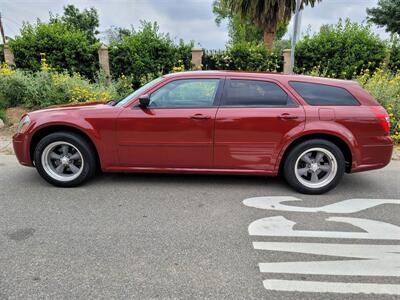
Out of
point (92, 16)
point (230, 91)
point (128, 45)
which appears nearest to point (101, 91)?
point (128, 45)

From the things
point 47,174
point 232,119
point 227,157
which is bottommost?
point 47,174

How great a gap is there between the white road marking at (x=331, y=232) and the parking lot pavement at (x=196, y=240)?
1 centimetres

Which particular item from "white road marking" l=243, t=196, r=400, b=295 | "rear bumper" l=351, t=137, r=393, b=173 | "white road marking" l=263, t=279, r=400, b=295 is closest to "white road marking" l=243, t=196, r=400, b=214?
"white road marking" l=243, t=196, r=400, b=295

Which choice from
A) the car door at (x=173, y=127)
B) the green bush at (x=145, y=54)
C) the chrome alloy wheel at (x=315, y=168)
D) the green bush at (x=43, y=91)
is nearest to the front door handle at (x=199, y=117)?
the car door at (x=173, y=127)

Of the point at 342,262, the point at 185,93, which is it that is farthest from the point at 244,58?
the point at 342,262

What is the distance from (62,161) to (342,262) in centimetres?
363

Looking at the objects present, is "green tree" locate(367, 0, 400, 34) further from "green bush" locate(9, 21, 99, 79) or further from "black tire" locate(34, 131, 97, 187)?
"black tire" locate(34, 131, 97, 187)

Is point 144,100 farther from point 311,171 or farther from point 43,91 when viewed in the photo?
point 43,91

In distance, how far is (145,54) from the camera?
35.5 feet

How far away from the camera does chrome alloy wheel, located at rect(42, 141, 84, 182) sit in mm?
4238

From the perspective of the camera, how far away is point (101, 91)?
8953 millimetres

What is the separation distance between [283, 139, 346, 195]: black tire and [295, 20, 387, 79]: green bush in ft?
25.4

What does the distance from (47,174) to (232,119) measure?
264 cm

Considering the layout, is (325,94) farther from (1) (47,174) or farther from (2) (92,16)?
(2) (92,16)
